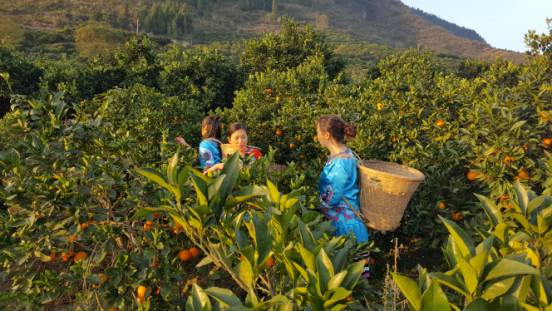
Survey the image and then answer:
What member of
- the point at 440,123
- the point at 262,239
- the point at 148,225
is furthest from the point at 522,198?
the point at 440,123

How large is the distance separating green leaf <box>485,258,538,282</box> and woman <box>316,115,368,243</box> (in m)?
1.65

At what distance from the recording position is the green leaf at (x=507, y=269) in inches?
30.4

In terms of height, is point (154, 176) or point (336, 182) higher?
point (154, 176)

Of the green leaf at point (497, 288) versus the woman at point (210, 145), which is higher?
the green leaf at point (497, 288)

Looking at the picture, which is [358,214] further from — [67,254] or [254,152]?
[67,254]

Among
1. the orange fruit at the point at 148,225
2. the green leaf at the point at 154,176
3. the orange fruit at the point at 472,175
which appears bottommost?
the orange fruit at the point at 148,225

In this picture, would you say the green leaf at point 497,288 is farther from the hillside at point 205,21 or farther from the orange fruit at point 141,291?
the hillside at point 205,21

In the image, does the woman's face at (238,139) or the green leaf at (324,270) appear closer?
the green leaf at (324,270)

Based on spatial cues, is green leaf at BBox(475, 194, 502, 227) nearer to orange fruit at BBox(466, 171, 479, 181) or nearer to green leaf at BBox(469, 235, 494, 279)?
green leaf at BBox(469, 235, 494, 279)

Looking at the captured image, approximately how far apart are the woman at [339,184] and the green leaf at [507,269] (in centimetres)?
165

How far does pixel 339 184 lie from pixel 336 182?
3 cm

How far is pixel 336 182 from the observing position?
99.3 inches

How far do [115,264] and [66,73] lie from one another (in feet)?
27.8

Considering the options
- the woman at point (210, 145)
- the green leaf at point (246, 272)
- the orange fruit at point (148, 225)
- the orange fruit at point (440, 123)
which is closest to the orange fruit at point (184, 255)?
the orange fruit at point (148, 225)
